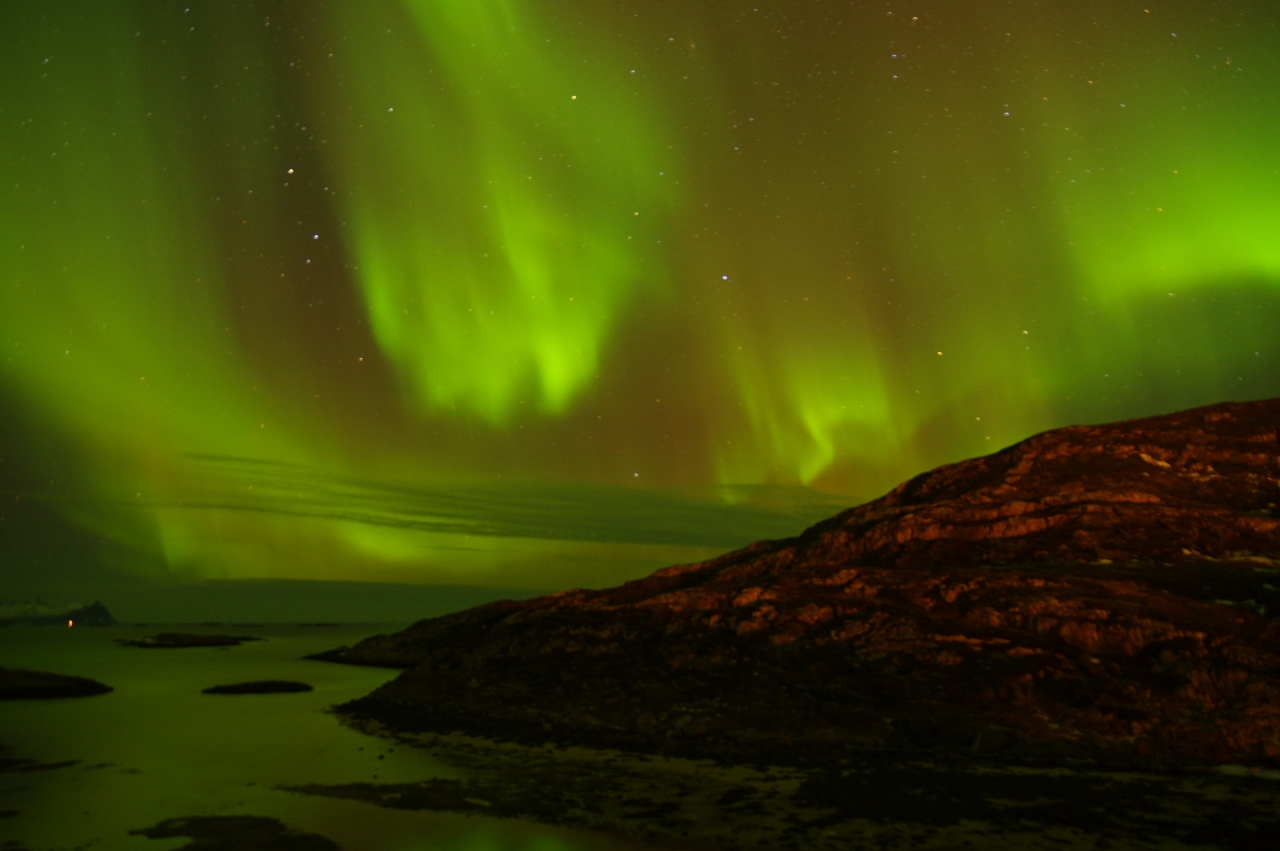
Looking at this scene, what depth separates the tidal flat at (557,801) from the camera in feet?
71.2

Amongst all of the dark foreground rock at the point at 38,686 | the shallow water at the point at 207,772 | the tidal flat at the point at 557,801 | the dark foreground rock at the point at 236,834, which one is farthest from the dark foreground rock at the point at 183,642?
the dark foreground rock at the point at 236,834

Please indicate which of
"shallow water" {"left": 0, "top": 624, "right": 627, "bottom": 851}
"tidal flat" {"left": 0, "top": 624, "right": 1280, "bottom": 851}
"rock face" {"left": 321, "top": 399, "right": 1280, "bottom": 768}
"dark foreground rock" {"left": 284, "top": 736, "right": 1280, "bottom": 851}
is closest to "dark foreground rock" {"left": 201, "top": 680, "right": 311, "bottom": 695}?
"shallow water" {"left": 0, "top": 624, "right": 627, "bottom": 851}

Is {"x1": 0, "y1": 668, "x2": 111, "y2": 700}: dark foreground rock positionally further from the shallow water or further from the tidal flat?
the tidal flat

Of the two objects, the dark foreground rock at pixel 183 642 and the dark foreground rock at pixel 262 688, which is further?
the dark foreground rock at pixel 183 642

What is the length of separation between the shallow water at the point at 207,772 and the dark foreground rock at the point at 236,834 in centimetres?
42

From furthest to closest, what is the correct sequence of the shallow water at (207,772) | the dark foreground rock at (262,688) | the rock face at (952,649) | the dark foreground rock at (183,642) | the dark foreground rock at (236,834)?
the dark foreground rock at (183,642), the dark foreground rock at (262,688), the rock face at (952,649), the shallow water at (207,772), the dark foreground rock at (236,834)

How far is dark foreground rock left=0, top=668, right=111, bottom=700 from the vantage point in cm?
5659

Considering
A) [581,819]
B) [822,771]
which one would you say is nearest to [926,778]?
[822,771]

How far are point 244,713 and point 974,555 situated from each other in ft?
146

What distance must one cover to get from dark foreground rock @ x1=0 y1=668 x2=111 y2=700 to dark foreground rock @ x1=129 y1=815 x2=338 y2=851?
42.0 meters

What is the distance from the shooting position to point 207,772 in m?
31.8

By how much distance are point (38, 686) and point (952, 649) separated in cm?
5511

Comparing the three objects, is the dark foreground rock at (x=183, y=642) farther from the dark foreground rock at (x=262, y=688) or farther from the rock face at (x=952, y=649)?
the rock face at (x=952, y=649)

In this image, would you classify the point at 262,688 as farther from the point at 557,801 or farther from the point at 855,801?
the point at 855,801
